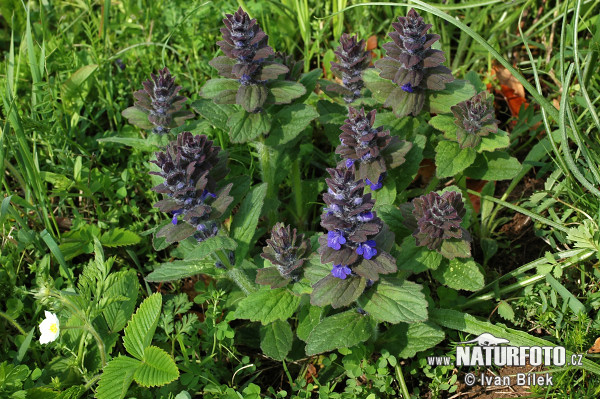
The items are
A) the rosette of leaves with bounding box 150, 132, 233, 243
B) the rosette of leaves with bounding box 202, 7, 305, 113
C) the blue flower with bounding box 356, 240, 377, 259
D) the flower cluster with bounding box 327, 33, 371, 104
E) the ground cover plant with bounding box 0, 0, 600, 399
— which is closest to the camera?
the blue flower with bounding box 356, 240, 377, 259

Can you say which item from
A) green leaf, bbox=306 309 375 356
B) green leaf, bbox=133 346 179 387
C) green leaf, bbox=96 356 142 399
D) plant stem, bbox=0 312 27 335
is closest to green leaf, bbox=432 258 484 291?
green leaf, bbox=306 309 375 356

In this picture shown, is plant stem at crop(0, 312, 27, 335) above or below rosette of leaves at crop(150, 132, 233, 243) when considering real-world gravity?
below

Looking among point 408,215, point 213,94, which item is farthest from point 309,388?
point 213,94

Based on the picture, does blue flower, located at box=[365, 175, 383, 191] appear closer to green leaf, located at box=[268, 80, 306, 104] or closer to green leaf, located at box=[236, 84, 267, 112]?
green leaf, located at box=[268, 80, 306, 104]

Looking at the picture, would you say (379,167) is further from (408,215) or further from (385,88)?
(385,88)

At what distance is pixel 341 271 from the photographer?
8.11 feet

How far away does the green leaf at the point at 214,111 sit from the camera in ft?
10.2

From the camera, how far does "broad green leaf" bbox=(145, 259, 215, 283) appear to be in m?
2.87

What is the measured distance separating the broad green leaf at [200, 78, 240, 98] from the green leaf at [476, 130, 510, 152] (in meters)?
1.40

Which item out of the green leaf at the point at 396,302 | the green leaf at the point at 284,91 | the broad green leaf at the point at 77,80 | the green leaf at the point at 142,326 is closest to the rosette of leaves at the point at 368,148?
the green leaf at the point at 284,91

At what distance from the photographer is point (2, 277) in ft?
10.9

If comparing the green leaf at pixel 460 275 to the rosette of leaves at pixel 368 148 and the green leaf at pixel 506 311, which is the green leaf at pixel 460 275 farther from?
the rosette of leaves at pixel 368 148

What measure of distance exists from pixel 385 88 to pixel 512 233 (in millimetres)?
1386

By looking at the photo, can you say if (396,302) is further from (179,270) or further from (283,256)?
(179,270)
